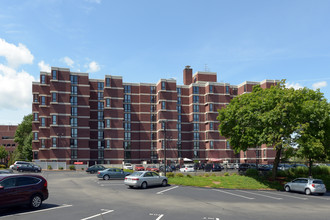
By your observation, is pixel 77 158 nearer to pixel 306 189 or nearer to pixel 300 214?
pixel 306 189

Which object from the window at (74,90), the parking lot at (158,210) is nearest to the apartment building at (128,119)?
the window at (74,90)

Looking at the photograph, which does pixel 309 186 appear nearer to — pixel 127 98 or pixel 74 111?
pixel 74 111

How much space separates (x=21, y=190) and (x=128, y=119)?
240 ft

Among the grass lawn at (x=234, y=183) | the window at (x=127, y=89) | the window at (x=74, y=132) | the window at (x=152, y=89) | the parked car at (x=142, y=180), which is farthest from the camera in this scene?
the window at (x=152, y=89)

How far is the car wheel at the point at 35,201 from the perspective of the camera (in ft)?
52.8

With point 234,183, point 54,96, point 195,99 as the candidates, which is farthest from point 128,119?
point 234,183

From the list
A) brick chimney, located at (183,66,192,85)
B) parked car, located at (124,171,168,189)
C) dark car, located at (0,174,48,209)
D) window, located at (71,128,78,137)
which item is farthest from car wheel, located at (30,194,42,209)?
brick chimney, located at (183,66,192,85)

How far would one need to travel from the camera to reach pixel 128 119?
88.8 m

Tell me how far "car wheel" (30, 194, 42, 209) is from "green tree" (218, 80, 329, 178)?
22961 mm

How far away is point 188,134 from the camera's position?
91812mm

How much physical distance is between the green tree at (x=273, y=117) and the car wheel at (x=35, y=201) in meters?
23.0

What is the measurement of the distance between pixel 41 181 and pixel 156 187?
14075 mm

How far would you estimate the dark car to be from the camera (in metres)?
15.0

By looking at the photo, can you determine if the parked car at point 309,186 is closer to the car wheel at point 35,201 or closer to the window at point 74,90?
the car wheel at point 35,201
